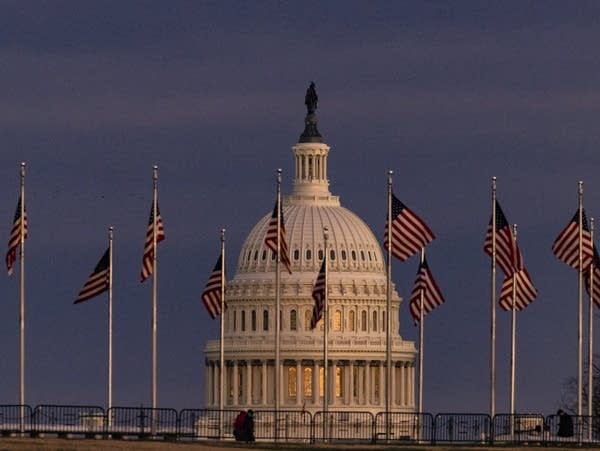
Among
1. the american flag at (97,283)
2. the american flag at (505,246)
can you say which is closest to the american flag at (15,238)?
the american flag at (97,283)

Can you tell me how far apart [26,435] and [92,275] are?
16.0 m

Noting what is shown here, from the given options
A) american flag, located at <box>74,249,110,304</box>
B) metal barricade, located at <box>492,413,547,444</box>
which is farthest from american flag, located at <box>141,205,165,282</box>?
metal barricade, located at <box>492,413,547,444</box>

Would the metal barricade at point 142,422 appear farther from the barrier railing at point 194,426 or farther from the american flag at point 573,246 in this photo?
the american flag at point 573,246

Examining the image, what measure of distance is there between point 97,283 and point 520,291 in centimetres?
2212

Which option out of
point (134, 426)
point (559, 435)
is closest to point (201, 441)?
point (134, 426)

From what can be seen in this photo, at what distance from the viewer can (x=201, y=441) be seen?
586 ft

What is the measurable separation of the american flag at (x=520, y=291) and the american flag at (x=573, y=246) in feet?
22.7

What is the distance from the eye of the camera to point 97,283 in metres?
189

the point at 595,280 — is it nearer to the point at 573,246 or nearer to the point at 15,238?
the point at 573,246

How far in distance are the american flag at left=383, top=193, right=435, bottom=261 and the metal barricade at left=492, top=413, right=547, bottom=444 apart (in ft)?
29.2

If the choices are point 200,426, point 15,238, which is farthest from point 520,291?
point 15,238

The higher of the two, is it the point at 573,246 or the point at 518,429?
the point at 573,246

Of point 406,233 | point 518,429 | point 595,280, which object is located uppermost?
point 406,233

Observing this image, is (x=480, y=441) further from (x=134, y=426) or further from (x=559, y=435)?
(x=134, y=426)
